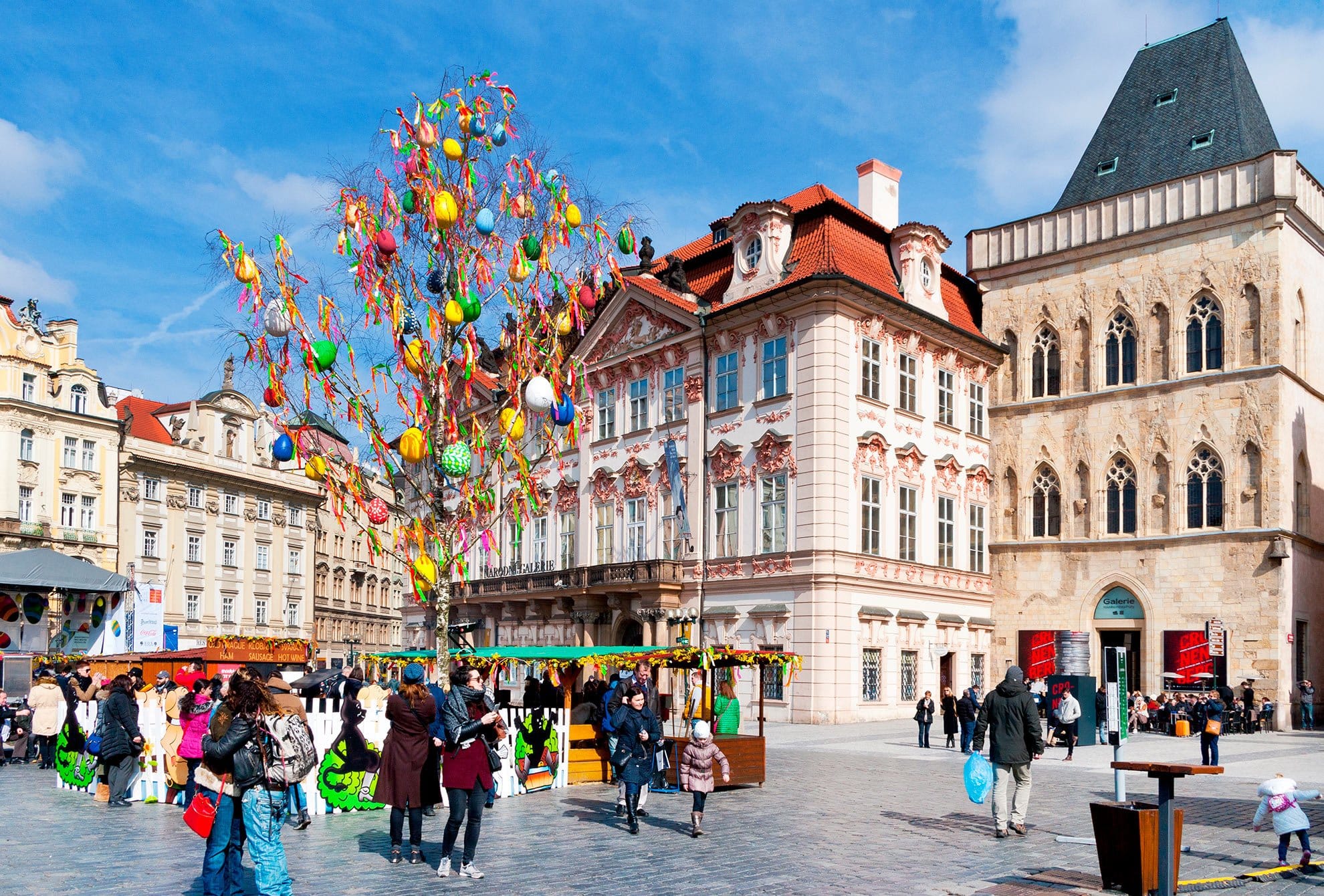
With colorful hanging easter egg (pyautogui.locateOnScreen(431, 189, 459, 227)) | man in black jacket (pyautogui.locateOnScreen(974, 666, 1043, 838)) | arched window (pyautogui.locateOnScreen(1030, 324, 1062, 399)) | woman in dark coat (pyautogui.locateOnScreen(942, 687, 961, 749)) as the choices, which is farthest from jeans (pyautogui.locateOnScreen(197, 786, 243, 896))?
arched window (pyautogui.locateOnScreen(1030, 324, 1062, 399))

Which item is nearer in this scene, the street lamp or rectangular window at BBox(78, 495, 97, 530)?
the street lamp

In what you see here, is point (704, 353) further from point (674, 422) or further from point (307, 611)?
point (307, 611)

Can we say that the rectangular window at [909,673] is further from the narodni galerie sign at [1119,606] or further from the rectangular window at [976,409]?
the rectangular window at [976,409]

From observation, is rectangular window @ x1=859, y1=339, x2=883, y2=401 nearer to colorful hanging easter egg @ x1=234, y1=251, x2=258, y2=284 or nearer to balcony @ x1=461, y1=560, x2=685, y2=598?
balcony @ x1=461, y1=560, x2=685, y2=598

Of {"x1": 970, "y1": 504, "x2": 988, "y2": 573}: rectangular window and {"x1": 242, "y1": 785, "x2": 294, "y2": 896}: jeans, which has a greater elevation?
{"x1": 970, "y1": 504, "x2": 988, "y2": 573}: rectangular window

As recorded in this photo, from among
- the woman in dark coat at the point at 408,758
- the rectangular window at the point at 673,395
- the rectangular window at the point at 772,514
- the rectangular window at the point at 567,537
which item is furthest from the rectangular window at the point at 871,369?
the woman in dark coat at the point at 408,758

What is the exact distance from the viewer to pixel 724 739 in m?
→ 18.1

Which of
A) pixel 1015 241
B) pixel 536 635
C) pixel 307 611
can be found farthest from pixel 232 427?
pixel 1015 241

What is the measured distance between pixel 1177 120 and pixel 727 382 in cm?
1677

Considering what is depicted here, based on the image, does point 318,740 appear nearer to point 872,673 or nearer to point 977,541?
point 872,673

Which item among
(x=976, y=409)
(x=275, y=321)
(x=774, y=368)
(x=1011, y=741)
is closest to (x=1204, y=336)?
(x=976, y=409)

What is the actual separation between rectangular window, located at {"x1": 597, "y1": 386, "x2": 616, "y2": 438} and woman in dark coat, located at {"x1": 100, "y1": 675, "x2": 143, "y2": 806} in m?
27.4

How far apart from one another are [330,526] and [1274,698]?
64.1m

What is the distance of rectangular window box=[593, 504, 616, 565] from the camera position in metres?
42.6
